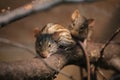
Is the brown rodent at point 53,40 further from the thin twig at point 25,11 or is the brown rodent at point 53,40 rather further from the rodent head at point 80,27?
the thin twig at point 25,11

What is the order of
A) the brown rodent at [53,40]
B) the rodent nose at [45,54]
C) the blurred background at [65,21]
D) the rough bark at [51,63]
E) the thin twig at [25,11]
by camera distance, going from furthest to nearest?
the blurred background at [65,21] < the brown rodent at [53,40] < the rodent nose at [45,54] < the rough bark at [51,63] < the thin twig at [25,11]

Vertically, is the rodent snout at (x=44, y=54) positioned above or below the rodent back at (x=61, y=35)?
below

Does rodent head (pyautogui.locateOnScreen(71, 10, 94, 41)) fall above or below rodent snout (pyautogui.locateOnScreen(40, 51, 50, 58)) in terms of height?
above

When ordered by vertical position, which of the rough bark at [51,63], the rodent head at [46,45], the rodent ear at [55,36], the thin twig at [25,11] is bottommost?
the rough bark at [51,63]

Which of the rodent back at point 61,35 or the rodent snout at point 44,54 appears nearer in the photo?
the rodent snout at point 44,54

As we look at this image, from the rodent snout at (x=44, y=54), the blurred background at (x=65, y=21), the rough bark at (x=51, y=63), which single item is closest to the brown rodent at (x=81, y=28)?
the rough bark at (x=51, y=63)

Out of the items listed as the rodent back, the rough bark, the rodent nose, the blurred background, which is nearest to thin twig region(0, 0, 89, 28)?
the rough bark

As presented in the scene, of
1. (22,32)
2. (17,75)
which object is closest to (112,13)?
(22,32)

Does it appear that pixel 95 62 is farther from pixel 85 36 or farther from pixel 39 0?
pixel 39 0

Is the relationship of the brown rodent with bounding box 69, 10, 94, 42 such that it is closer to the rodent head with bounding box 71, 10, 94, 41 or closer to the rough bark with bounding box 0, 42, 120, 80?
the rodent head with bounding box 71, 10, 94, 41
